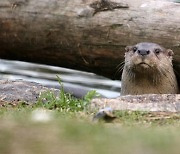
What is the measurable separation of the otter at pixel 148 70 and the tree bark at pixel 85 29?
0.42ft

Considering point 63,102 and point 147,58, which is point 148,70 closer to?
point 147,58

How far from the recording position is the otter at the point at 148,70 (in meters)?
7.45

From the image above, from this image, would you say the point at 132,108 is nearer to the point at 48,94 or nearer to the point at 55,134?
the point at 48,94

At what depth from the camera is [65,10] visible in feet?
25.6

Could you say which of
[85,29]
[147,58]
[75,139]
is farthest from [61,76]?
[75,139]

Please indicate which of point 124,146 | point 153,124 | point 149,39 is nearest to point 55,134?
point 124,146

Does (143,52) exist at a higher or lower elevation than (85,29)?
lower

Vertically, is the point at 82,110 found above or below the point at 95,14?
below

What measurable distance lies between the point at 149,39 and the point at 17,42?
5.36 feet

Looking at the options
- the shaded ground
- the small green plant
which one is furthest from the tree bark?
the shaded ground

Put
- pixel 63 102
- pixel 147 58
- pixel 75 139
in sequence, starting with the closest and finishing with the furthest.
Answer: pixel 75 139 < pixel 63 102 < pixel 147 58

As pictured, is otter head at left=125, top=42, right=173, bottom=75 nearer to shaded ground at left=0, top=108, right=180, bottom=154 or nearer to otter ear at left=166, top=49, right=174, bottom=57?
otter ear at left=166, top=49, right=174, bottom=57

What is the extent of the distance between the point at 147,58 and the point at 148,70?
0.17 m

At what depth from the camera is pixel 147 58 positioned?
7.61 metres
